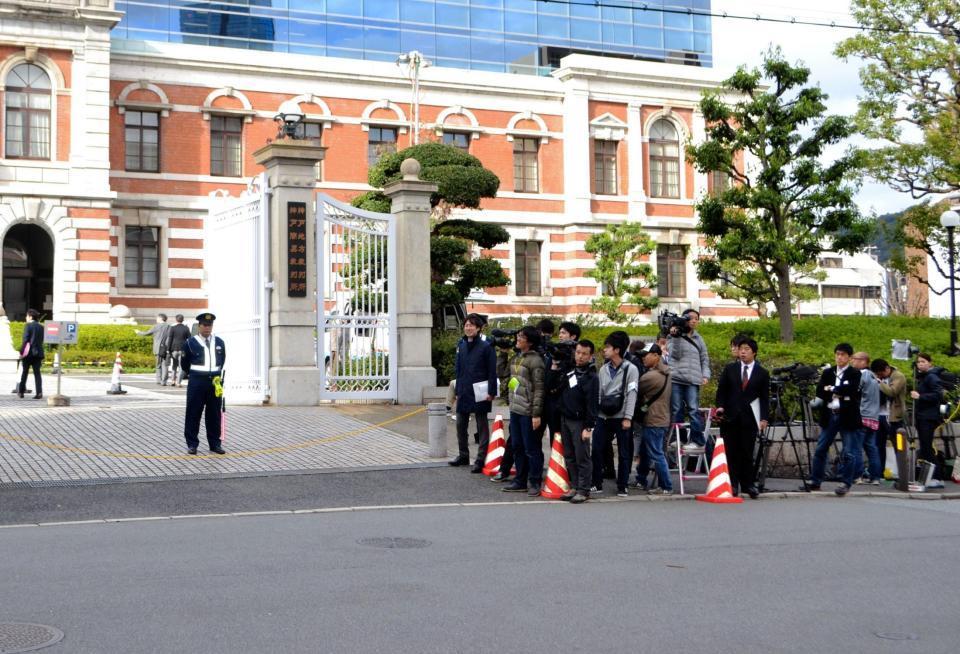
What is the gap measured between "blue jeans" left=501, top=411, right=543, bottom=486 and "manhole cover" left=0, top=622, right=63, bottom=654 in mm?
6711

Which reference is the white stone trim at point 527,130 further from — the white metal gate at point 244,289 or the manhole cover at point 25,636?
the manhole cover at point 25,636

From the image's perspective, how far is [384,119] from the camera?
41875 millimetres

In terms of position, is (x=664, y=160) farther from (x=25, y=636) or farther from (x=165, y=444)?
(x=25, y=636)

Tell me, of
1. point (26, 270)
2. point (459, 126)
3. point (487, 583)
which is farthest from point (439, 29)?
point (487, 583)

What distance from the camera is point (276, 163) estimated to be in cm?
1866

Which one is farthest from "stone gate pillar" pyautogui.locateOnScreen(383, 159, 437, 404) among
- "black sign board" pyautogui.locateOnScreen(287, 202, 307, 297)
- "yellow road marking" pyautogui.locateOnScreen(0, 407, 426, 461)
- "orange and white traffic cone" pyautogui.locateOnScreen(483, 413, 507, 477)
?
"orange and white traffic cone" pyautogui.locateOnScreen(483, 413, 507, 477)

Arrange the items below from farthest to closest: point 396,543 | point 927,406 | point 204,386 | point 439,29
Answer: point 439,29
point 927,406
point 204,386
point 396,543

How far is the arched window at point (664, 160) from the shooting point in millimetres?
45750

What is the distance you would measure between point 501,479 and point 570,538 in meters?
3.56

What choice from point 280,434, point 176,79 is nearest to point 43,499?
point 280,434

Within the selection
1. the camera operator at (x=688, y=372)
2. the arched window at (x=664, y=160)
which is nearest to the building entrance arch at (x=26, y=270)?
the arched window at (x=664, y=160)

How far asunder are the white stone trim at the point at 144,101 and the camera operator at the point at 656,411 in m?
29.5

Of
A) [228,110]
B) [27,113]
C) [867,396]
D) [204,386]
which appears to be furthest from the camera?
[228,110]

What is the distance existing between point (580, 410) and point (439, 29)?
148ft
